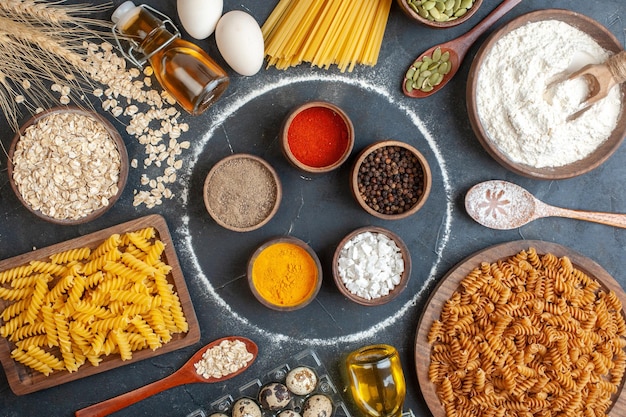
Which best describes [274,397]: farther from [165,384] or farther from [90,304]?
[90,304]

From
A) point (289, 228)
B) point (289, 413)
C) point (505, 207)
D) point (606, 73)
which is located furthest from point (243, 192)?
point (606, 73)

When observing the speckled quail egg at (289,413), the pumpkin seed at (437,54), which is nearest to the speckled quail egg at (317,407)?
the speckled quail egg at (289,413)

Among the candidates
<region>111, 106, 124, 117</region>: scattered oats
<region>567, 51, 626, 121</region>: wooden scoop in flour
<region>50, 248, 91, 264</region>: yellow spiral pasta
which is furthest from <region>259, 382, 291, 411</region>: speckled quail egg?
<region>567, 51, 626, 121</region>: wooden scoop in flour

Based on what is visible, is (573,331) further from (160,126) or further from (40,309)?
(40,309)

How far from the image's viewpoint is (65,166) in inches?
91.4

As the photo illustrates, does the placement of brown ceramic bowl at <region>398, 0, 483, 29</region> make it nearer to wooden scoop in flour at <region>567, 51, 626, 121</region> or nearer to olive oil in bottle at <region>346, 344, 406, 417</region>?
wooden scoop in flour at <region>567, 51, 626, 121</region>

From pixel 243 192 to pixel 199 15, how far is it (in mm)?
717

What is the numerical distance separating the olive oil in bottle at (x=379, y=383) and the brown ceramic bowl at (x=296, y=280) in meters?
0.36

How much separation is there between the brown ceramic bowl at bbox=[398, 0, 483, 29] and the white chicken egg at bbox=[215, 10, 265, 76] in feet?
1.96

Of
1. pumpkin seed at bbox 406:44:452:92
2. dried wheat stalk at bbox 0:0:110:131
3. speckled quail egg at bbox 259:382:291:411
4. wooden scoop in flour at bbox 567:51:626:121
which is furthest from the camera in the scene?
pumpkin seed at bbox 406:44:452:92

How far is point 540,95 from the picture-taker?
2.36 meters

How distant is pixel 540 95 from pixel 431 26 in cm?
52

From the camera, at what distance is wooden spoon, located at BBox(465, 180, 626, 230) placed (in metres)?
2.57

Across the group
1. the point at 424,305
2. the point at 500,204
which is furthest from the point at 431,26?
the point at 424,305
